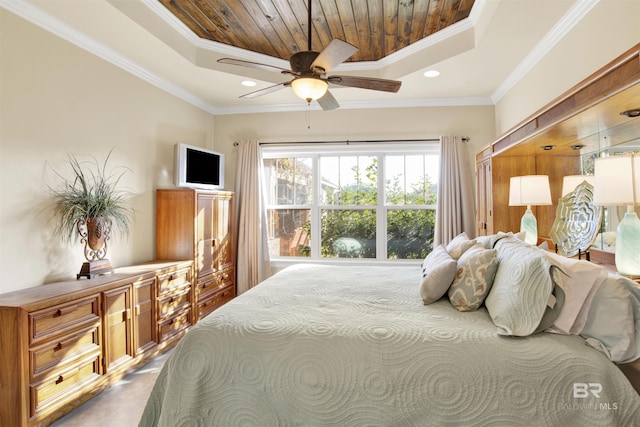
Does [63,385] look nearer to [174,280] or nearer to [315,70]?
[174,280]

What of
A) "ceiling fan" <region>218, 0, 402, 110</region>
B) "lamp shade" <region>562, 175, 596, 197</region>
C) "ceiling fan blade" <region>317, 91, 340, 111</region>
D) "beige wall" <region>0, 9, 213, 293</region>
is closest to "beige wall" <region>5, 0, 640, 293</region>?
"beige wall" <region>0, 9, 213, 293</region>

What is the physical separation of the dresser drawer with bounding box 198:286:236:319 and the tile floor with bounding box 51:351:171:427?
94 cm

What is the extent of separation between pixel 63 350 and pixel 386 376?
78.9 inches

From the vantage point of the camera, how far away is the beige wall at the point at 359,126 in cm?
411

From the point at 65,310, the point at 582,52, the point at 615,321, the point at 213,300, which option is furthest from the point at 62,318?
the point at 582,52

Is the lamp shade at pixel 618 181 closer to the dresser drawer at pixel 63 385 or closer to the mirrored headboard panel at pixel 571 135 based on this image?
the mirrored headboard panel at pixel 571 135

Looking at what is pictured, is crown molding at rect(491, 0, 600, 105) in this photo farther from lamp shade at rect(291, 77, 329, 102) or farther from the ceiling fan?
lamp shade at rect(291, 77, 329, 102)

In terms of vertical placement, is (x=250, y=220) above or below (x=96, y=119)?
below

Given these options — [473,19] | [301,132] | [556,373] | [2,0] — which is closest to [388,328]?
[556,373]

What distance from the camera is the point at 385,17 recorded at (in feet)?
9.16

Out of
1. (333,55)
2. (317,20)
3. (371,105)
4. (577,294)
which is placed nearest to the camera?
(577,294)

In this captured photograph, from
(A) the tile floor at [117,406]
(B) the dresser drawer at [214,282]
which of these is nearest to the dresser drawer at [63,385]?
(A) the tile floor at [117,406]

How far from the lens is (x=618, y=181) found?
1456 mm

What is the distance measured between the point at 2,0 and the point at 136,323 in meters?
2.33
